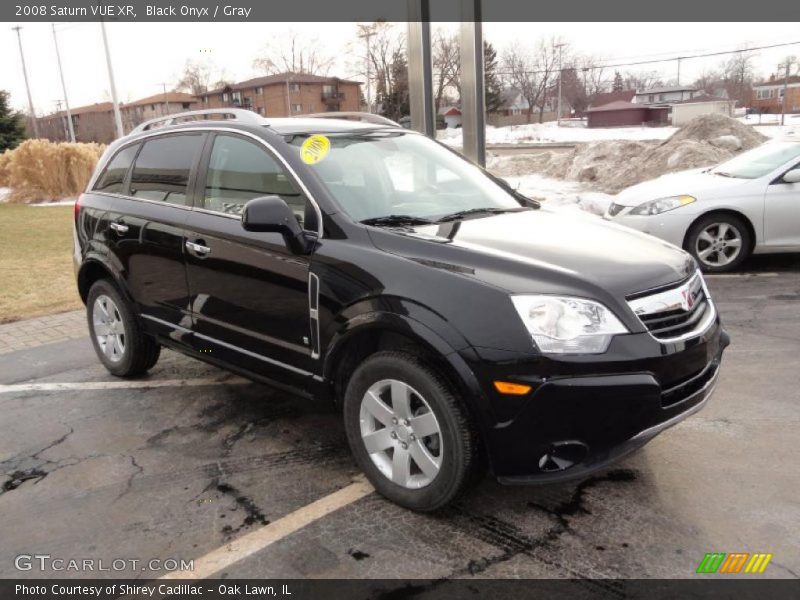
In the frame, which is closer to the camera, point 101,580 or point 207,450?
point 101,580

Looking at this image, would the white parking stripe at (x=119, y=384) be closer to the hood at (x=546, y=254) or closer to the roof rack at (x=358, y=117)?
the roof rack at (x=358, y=117)

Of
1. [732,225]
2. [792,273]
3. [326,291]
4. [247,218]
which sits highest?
[247,218]

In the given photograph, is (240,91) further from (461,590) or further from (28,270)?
(461,590)

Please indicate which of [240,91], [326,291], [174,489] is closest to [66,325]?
[174,489]

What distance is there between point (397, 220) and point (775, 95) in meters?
107

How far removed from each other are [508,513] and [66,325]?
5560 millimetres

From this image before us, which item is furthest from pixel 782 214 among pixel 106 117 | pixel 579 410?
pixel 106 117

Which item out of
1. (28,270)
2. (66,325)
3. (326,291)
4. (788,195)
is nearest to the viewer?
(326,291)

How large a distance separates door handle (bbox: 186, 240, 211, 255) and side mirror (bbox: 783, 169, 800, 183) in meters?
6.55

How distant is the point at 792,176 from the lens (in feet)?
24.6

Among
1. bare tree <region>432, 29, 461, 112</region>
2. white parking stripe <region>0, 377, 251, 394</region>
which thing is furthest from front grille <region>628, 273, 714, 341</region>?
bare tree <region>432, 29, 461, 112</region>

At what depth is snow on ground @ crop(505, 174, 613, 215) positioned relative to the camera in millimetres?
11867

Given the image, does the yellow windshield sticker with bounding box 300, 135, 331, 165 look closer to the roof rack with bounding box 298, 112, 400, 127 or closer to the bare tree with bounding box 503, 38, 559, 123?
the roof rack with bounding box 298, 112, 400, 127

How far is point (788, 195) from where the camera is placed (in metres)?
7.52
